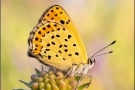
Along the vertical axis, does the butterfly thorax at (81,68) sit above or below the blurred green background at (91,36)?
below

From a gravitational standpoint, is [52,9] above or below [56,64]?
above

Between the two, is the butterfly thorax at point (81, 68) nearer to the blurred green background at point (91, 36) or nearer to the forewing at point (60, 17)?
the forewing at point (60, 17)

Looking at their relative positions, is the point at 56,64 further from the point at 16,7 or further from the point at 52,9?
the point at 16,7

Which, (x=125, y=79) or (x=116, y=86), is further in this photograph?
(x=125, y=79)

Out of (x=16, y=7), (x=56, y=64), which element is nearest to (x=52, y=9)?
(x=56, y=64)

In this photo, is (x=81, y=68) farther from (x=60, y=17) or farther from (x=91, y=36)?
(x=91, y=36)

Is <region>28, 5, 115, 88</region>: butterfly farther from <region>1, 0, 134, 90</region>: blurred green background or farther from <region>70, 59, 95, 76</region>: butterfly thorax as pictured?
<region>1, 0, 134, 90</region>: blurred green background

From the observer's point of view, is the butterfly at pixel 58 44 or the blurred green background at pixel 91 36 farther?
the blurred green background at pixel 91 36

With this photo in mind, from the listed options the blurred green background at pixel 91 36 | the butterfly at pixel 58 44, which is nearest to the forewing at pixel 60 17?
the butterfly at pixel 58 44
